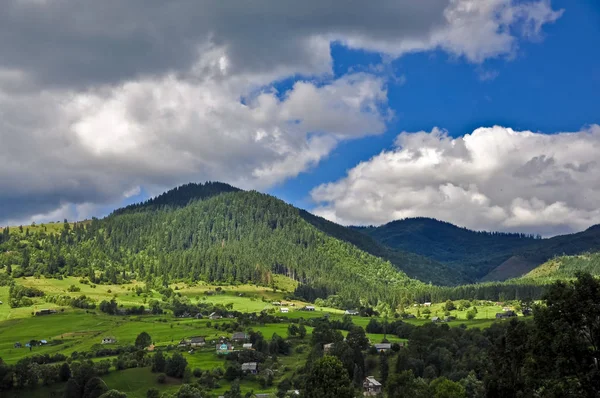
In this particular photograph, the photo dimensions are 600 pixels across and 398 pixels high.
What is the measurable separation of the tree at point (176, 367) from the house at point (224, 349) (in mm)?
24785

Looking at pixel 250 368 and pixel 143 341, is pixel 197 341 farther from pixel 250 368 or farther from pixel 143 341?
pixel 250 368

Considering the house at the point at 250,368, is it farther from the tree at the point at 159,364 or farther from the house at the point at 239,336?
the house at the point at 239,336

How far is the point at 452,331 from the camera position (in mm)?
164250

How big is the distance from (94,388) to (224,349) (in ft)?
159

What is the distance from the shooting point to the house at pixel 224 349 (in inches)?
6439

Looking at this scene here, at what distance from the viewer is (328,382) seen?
269ft

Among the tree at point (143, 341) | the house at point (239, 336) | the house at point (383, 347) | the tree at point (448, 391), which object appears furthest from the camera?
the house at point (239, 336)

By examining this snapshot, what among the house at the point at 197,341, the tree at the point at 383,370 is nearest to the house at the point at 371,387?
the tree at the point at 383,370

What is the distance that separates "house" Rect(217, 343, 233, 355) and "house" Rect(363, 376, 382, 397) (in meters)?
48.6

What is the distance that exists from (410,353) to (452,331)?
27.5m

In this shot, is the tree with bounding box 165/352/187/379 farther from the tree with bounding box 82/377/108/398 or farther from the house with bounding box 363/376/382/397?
the house with bounding box 363/376/382/397

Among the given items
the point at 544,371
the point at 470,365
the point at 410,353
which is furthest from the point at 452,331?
the point at 544,371

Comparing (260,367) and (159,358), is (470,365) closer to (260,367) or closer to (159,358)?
(260,367)

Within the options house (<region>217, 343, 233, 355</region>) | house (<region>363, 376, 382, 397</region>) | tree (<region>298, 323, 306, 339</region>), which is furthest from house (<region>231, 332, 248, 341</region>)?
house (<region>363, 376, 382, 397</region>)
